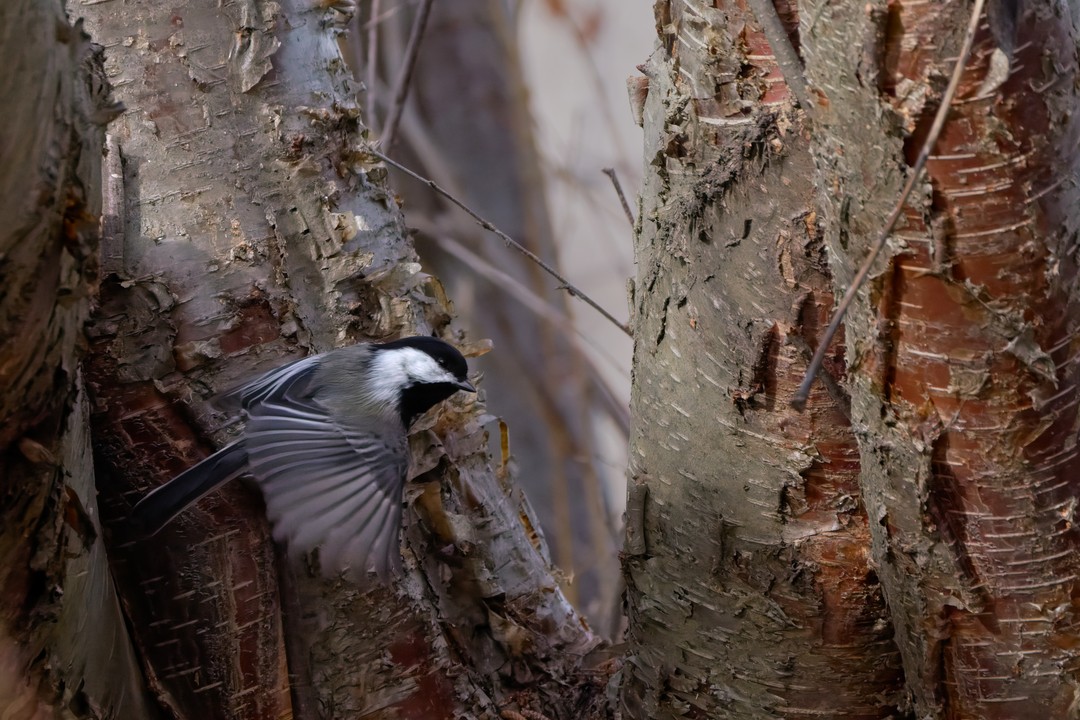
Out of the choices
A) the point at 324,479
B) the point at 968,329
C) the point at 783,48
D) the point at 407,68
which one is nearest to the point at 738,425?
the point at 968,329

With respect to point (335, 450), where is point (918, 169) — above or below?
above

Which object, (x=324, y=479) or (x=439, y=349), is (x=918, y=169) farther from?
(x=324, y=479)

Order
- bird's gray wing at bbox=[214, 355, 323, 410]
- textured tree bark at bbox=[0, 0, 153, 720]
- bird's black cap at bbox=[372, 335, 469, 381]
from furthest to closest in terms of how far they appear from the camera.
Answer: bird's black cap at bbox=[372, 335, 469, 381], bird's gray wing at bbox=[214, 355, 323, 410], textured tree bark at bbox=[0, 0, 153, 720]

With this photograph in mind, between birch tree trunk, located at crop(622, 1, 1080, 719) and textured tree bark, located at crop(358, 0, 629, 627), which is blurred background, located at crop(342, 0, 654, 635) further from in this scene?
birch tree trunk, located at crop(622, 1, 1080, 719)

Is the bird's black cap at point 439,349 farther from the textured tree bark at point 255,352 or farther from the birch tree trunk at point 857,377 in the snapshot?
the birch tree trunk at point 857,377

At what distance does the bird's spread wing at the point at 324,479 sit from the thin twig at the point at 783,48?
90 cm

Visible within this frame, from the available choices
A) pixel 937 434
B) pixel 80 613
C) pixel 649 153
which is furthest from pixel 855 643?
pixel 80 613

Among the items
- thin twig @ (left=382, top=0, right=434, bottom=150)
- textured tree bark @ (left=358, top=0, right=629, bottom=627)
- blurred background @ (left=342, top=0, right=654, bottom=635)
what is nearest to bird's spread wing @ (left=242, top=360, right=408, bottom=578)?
thin twig @ (left=382, top=0, right=434, bottom=150)

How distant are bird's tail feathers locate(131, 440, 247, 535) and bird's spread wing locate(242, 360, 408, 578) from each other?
83 mm

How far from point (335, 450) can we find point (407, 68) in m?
0.83

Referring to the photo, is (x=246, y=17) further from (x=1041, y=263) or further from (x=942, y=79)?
(x=1041, y=263)

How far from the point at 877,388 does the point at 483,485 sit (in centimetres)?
91

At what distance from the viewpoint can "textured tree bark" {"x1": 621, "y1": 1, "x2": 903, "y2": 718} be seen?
121 cm

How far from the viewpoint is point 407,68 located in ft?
6.93
